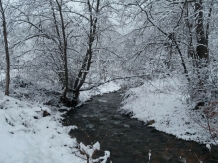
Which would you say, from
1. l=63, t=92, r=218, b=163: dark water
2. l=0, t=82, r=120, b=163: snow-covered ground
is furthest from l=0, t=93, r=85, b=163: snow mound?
l=63, t=92, r=218, b=163: dark water

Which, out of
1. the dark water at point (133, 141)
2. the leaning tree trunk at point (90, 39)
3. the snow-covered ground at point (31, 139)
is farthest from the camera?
the leaning tree trunk at point (90, 39)

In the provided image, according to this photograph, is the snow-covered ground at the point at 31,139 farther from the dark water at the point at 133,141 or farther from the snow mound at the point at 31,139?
the dark water at the point at 133,141

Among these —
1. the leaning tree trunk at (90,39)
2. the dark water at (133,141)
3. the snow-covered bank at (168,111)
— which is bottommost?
the dark water at (133,141)

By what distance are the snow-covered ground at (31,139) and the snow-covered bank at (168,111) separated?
4082 millimetres

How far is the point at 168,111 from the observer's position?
9984mm

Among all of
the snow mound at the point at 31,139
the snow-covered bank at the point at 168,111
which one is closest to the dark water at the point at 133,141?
the snow-covered bank at the point at 168,111

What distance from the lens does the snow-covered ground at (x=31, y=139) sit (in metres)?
4.20

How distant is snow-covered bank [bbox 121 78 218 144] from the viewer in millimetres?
7637

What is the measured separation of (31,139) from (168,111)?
7063 millimetres

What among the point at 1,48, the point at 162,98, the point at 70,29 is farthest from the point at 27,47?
the point at 162,98

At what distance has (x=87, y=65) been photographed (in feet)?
38.7

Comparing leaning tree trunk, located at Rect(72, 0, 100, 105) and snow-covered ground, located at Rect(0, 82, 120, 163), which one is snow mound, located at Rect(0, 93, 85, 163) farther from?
leaning tree trunk, located at Rect(72, 0, 100, 105)

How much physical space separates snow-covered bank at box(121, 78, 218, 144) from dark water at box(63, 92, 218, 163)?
0.47 metres

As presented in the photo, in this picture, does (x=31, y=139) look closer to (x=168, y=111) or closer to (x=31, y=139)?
(x=31, y=139)
